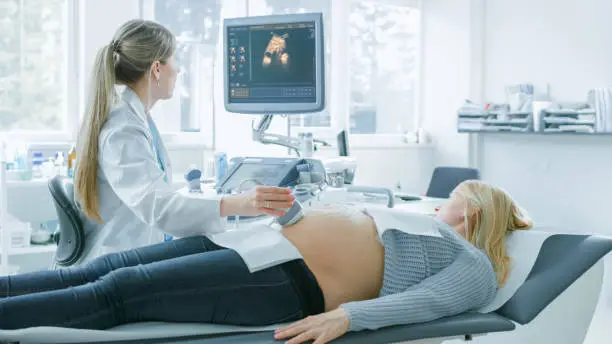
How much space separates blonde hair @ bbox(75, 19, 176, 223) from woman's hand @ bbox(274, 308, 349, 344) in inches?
28.8

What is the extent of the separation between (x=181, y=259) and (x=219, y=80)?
2815 mm

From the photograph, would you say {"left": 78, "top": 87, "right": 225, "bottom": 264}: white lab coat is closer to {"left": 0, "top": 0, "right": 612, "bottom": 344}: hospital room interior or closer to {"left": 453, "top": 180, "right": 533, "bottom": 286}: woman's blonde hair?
{"left": 0, "top": 0, "right": 612, "bottom": 344}: hospital room interior

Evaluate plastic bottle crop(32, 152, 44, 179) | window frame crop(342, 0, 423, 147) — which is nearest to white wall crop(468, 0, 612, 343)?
window frame crop(342, 0, 423, 147)

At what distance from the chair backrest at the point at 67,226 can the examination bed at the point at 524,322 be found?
2.02 feet

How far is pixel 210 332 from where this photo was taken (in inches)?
62.7

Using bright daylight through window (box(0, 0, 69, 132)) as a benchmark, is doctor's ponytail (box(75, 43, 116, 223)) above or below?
below

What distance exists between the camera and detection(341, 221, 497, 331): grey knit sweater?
1643mm

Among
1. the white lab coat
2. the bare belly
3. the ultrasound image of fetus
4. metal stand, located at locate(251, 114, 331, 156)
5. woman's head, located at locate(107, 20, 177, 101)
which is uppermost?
the ultrasound image of fetus

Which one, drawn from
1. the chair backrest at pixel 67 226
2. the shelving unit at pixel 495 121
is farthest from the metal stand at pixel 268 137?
the shelving unit at pixel 495 121

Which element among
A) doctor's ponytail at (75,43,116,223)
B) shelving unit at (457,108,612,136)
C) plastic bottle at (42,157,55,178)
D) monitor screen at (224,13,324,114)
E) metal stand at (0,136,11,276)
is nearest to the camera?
doctor's ponytail at (75,43,116,223)

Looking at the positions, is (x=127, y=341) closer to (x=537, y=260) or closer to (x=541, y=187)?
(x=537, y=260)

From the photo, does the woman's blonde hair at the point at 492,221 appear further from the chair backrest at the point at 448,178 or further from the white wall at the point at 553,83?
the white wall at the point at 553,83

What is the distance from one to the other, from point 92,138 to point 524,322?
1.25 meters

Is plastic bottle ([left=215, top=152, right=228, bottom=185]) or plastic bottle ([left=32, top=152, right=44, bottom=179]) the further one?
plastic bottle ([left=32, top=152, right=44, bottom=179])
